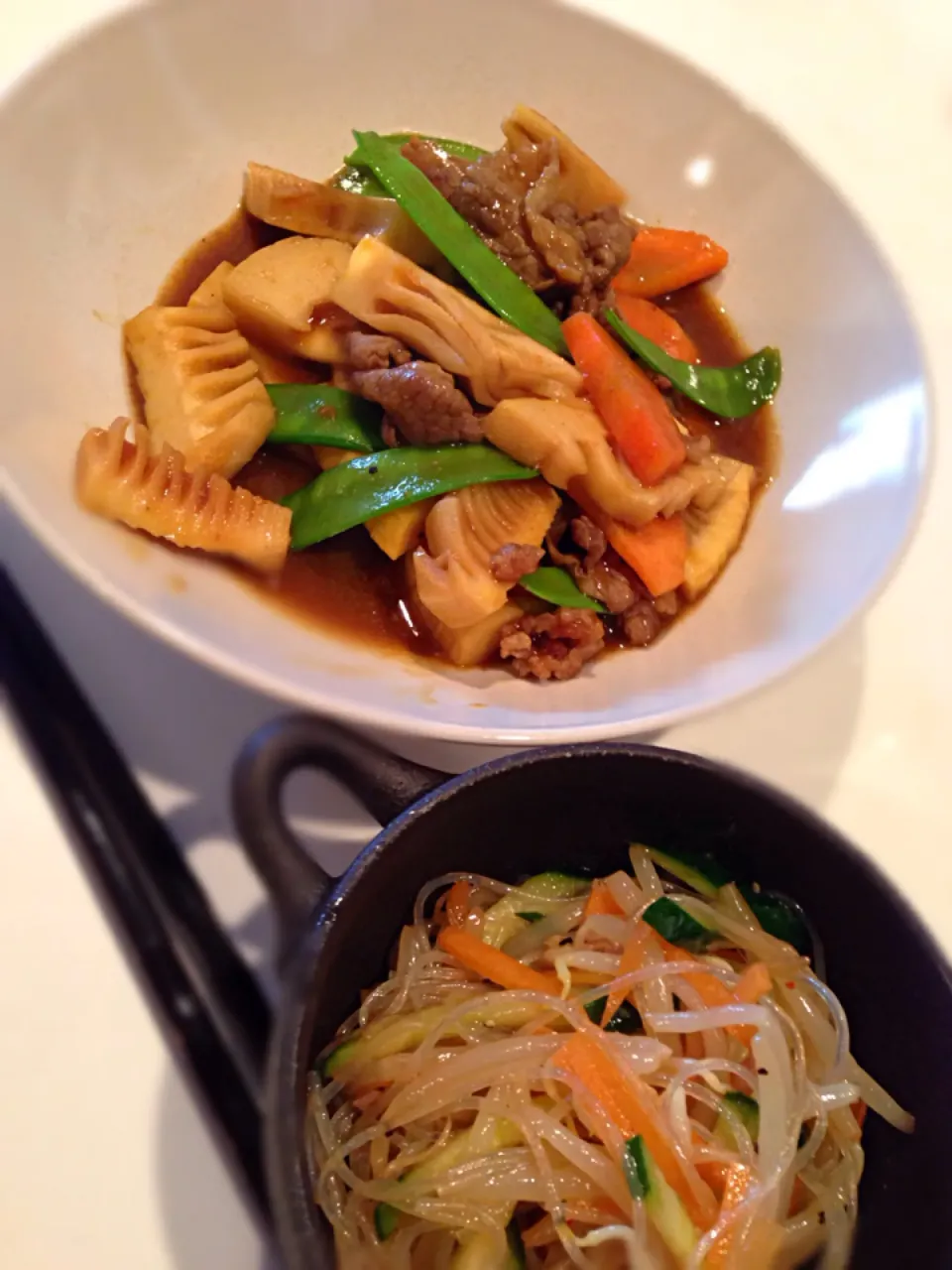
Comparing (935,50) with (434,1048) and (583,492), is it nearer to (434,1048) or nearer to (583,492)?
(583,492)

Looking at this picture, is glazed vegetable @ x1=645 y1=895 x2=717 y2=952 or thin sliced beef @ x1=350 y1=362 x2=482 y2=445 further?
thin sliced beef @ x1=350 y1=362 x2=482 y2=445

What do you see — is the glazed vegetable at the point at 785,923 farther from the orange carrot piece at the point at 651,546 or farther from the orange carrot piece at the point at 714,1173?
the orange carrot piece at the point at 651,546

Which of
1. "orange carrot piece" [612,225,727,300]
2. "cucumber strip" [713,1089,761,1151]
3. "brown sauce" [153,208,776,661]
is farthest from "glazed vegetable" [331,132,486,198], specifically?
"cucumber strip" [713,1089,761,1151]

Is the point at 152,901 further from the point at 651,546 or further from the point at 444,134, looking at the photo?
the point at 444,134

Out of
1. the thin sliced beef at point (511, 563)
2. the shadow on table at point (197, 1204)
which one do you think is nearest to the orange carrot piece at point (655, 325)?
the thin sliced beef at point (511, 563)

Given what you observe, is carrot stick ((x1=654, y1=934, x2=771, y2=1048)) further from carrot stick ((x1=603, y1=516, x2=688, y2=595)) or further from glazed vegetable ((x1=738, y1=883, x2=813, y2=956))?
carrot stick ((x1=603, y1=516, x2=688, y2=595))

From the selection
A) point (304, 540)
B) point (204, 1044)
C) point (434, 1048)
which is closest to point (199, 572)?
point (304, 540)
